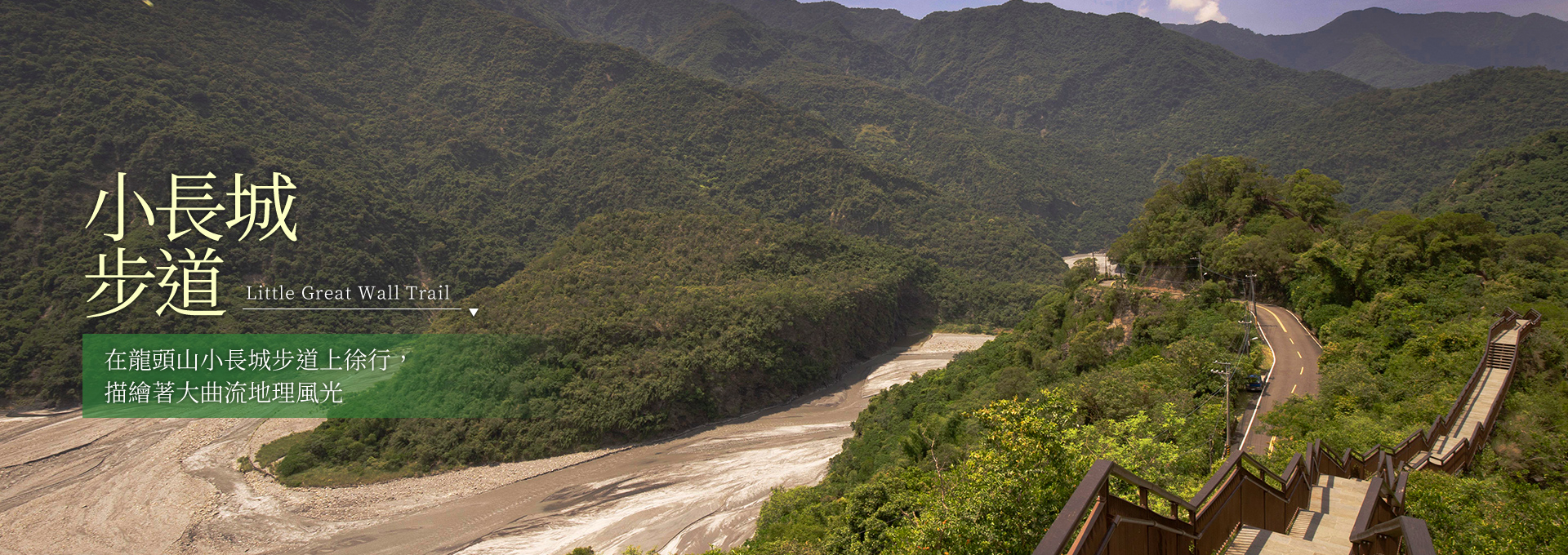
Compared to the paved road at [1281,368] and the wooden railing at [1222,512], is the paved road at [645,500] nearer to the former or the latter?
the paved road at [1281,368]

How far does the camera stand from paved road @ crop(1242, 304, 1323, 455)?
25483mm

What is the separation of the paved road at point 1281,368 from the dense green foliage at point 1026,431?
51.1 inches

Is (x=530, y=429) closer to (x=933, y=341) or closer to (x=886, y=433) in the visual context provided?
(x=886, y=433)

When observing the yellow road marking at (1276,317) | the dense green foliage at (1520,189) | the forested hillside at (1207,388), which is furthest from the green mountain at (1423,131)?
the yellow road marking at (1276,317)

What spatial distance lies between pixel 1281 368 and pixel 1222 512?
1141 inches

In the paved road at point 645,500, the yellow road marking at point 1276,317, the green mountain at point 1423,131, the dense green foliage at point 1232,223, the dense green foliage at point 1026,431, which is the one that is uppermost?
the green mountain at point 1423,131

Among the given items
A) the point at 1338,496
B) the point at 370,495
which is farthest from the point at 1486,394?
the point at 370,495

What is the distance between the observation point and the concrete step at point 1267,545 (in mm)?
8516

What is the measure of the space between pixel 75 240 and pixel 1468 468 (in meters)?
117

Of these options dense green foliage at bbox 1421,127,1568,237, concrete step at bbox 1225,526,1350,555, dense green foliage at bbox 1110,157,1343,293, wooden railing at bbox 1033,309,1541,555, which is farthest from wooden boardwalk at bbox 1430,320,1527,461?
dense green foliage at bbox 1421,127,1568,237

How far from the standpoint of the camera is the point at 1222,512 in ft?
26.9

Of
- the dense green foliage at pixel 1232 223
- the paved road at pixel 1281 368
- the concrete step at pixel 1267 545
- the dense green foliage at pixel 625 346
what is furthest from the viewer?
the dense green foliage at pixel 625 346

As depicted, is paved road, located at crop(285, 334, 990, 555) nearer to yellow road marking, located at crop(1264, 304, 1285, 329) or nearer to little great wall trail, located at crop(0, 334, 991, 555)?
little great wall trail, located at crop(0, 334, 991, 555)

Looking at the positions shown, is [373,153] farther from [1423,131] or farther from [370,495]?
[1423,131]
